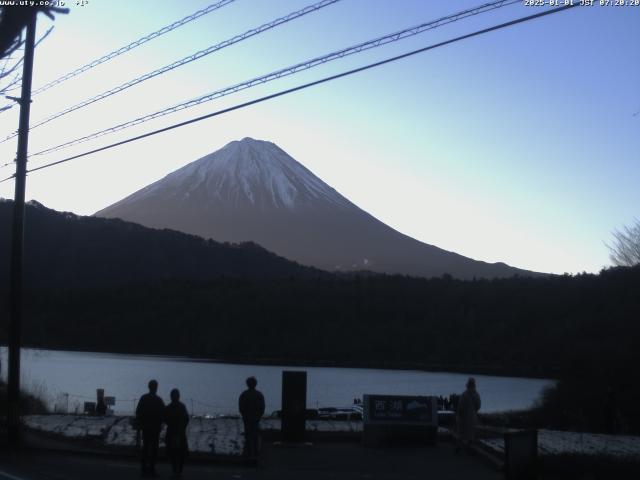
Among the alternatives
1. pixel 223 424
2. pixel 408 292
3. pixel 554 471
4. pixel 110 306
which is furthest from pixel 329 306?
pixel 554 471

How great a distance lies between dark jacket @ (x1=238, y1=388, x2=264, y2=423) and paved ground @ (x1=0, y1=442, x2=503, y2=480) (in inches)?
32.0

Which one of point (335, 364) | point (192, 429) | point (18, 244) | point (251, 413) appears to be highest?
point (18, 244)

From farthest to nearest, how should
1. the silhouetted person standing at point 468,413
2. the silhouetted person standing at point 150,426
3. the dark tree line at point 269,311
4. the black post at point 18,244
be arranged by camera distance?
the dark tree line at point 269,311 < the black post at point 18,244 < the silhouetted person standing at point 468,413 < the silhouetted person standing at point 150,426

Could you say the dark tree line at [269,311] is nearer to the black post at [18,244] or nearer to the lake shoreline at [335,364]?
the lake shoreline at [335,364]

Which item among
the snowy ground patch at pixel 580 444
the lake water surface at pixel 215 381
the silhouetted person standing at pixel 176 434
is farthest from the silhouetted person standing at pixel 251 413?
the lake water surface at pixel 215 381

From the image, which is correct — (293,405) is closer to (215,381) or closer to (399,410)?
(399,410)

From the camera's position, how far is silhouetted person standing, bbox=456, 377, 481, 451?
16.9 meters

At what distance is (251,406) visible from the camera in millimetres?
15602

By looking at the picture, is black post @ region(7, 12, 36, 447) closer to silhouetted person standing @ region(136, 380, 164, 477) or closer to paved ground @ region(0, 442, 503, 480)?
paved ground @ region(0, 442, 503, 480)

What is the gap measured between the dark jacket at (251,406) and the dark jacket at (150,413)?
1628 mm

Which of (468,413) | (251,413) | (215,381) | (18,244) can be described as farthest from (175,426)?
(215,381)

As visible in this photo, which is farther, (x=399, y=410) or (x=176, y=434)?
(x=399, y=410)

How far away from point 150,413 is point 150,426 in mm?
205

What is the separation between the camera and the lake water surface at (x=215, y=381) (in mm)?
54594
